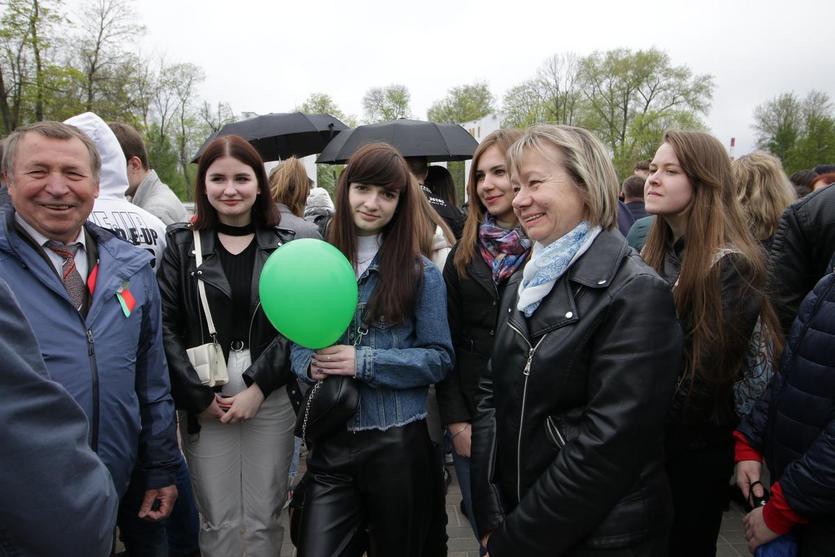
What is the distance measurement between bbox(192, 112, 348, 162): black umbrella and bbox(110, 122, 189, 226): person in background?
2.59m

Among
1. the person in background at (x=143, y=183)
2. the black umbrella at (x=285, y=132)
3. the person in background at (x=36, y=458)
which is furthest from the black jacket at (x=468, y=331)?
the black umbrella at (x=285, y=132)

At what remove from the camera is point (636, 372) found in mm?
1438

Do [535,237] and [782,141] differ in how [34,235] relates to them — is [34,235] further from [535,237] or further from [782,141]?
→ [782,141]

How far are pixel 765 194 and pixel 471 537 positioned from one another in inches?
114

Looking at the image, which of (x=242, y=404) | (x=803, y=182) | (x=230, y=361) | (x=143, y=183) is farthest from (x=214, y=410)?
(x=803, y=182)

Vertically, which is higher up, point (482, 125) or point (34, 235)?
point (482, 125)

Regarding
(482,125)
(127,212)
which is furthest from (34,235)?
(482,125)

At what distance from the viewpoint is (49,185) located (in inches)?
74.9

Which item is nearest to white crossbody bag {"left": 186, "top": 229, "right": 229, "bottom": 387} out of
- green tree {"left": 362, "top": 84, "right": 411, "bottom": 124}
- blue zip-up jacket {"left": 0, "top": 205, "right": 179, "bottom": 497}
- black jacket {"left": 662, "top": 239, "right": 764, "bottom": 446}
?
blue zip-up jacket {"left": 0, "top": 205, "right": 179, "bottom": 497}

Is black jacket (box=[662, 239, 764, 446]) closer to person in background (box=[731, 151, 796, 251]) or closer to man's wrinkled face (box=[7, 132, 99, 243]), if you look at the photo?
person in background (box=[731, 151, 796, 251])

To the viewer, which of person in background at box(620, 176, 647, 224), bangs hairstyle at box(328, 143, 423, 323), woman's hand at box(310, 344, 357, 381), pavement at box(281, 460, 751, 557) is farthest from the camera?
person in background at box(620, 176, 647, 224)

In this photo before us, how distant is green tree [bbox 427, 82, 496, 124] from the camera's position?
3850 cm

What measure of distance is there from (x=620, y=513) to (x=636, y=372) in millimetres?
413

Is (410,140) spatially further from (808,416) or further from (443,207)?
(808,416)
